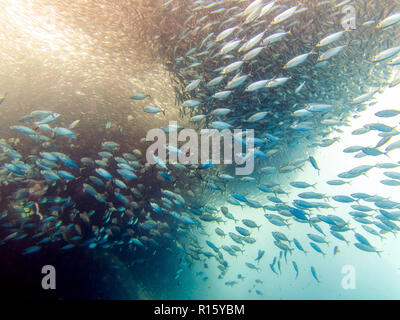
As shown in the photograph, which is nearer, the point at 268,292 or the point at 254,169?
the point at 254,169

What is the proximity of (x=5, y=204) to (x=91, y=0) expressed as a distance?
25.7 feet

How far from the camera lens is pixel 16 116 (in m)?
9.73

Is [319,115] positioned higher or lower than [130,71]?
lower

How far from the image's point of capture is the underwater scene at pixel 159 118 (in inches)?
235

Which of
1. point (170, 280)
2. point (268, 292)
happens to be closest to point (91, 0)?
point (170, 280)

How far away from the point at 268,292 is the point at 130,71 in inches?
2379

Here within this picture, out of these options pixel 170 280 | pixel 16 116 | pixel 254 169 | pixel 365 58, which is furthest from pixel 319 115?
Answer: pixel 170 280

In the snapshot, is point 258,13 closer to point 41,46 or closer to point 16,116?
point 41,46

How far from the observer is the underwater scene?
235 inches

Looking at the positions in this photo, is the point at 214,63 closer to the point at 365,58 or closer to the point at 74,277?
the point at 365,58

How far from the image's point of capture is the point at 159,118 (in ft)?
34.1

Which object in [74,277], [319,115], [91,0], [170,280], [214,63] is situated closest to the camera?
[91,0]
